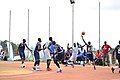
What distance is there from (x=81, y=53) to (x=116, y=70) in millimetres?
8983

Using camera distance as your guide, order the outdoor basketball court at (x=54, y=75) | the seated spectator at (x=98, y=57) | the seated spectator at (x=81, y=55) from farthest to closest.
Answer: the seated spectator at (x=98, y=57) → the seated spectator at (x=81, y=55) → the outdoor basketball court at (x=54, y=75)

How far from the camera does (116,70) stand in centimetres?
2523

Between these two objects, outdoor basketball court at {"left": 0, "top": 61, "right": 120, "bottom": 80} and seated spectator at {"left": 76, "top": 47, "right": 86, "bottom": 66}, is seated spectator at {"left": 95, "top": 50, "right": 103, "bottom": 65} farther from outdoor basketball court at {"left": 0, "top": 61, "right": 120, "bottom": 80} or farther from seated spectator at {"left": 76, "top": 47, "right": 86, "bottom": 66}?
outdoor basketball court at {"left": 0, "top": 61, "right": 120, "bottom": 80}

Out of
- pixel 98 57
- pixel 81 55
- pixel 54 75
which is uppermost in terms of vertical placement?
pixel 81 55

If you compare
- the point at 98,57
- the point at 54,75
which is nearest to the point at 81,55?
the point at 98,57

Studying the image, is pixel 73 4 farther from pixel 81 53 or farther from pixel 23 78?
pixel 23 78

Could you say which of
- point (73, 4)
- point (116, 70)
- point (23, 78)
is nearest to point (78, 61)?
point (73, 4)

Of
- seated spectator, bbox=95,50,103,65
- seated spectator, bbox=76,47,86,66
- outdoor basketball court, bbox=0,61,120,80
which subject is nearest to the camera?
outdoor basketball court, bbox=0,61,120,80

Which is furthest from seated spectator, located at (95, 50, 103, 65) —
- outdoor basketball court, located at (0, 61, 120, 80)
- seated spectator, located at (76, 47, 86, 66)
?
outdoor basketball court, located at (0, 61, 120, 80)

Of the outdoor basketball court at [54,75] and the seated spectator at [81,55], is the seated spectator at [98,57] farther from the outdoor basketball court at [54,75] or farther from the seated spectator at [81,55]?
the outdoor basketball court at [54,75]

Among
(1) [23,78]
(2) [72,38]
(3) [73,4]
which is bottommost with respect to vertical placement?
(1) [23,78]

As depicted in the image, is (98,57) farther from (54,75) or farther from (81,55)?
(54,75)

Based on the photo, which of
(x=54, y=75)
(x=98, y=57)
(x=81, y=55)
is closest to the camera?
(x=54, y=75)

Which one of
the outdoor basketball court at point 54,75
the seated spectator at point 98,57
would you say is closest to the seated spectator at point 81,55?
the seated spectator at point 98,57
